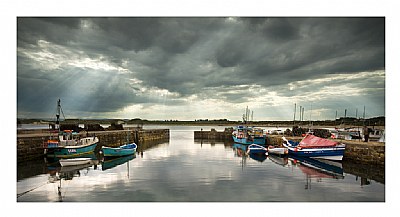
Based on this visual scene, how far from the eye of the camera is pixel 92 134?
86.1ft

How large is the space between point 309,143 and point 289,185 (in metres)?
9.71

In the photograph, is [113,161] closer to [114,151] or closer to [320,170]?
[114,151]

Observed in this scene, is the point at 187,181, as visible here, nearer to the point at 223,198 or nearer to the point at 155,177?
the point at 155,177

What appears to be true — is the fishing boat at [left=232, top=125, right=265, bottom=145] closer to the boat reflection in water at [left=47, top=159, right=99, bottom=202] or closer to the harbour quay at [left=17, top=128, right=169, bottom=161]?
the harbour quay at [left=17, top=128, right=169, bottom=161]

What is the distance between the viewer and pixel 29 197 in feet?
30.3

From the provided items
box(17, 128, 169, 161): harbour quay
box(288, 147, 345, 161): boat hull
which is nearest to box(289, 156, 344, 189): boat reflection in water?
box(288, 147, 345, 161): boat hull

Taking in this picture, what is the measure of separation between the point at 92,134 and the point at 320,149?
21320 millimetres

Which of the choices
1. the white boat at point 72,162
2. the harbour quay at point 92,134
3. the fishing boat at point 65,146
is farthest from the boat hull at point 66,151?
the white boat at point 72,162

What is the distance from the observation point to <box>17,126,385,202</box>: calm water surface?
922 centimetres

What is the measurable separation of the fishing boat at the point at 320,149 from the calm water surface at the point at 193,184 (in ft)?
7.40

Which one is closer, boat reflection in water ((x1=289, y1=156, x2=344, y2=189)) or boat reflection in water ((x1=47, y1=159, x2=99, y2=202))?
boat reflection in water ((x1=47, y1=159, x2=99, y2=202))

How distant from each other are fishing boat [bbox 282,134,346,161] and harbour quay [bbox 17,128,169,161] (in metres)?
17.1

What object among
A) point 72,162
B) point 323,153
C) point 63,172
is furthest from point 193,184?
point 323,153
